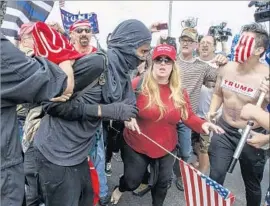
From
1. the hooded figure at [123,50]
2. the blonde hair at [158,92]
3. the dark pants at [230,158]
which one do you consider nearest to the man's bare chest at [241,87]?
the dark pants at [230,158]

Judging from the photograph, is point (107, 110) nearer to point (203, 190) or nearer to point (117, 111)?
point (117, 111)

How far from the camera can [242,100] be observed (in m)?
2.75

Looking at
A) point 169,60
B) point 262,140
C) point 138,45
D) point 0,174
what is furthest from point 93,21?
point 0,174

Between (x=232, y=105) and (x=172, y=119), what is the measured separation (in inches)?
21.8

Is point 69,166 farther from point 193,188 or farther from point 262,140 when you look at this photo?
point 262,140

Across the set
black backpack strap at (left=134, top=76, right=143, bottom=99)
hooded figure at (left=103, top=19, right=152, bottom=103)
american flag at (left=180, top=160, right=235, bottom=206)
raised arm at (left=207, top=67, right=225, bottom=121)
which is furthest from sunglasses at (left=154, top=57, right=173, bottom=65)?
american flag at (left=180, top=160, right=235, bottom=206)

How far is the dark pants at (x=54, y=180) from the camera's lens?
79.0 inches

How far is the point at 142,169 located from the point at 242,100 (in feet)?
3.56

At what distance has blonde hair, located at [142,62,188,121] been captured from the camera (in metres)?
2.79

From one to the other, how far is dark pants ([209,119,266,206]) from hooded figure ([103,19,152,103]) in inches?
44.5

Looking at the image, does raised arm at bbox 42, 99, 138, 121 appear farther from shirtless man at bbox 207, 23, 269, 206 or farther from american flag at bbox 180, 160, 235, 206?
Result: shirtless man at bbox 207, 23, 269, 206

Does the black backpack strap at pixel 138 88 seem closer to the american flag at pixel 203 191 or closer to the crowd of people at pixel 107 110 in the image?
the crowd of people at pixel 107 110

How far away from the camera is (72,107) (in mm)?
1951

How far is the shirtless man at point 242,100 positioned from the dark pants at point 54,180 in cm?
135
